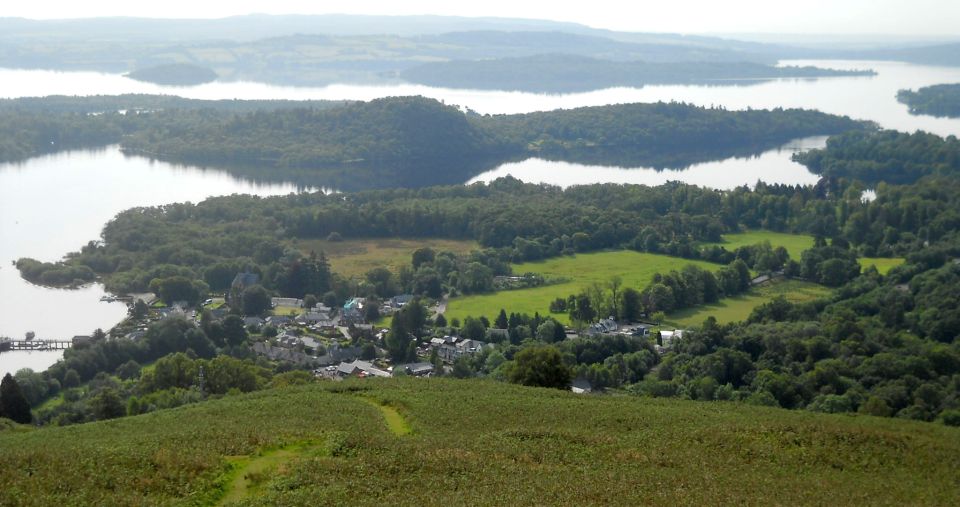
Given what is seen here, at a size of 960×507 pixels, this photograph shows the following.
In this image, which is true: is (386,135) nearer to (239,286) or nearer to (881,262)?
(239,286)

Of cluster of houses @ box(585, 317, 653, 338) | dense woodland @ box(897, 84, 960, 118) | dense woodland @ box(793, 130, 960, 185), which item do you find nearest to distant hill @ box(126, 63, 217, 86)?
dense woodland @ box(793, 130, 960, 185)

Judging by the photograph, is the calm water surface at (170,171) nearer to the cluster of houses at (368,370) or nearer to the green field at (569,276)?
the cluster of houses at (368,370)

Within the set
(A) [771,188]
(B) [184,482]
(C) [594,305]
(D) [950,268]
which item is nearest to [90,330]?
(C) [594,305]

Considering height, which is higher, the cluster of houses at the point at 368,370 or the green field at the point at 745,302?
the cluster of houses at the point at 368,370

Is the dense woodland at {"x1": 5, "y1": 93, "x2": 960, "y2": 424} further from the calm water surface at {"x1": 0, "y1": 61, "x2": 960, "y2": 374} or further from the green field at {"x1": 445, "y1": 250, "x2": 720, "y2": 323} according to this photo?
the calm water surface at {"x1": 0, "y1": 61, "x2": 960, "y2": 374}

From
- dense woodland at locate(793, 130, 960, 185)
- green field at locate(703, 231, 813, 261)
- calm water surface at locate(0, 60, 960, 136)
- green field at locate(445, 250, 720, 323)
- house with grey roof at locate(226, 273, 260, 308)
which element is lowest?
green field at locate(445, 250, 720, 323)

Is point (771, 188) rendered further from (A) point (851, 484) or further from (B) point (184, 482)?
(B) point (184, 482)

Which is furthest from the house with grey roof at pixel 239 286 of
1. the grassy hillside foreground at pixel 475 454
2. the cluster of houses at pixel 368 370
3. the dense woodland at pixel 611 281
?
the grassy hillside foreground at pixel 475 454
